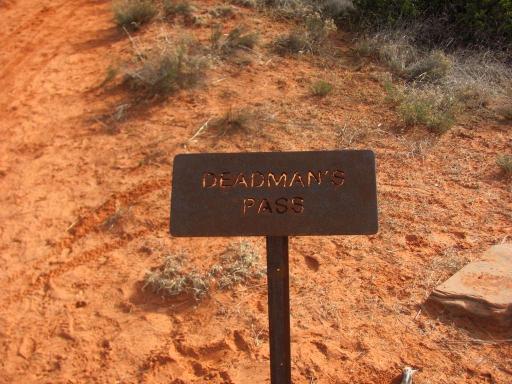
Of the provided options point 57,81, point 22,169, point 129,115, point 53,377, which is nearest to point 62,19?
point 57,81

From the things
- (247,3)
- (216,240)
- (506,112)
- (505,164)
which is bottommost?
(506,112)

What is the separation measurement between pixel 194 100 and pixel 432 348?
11.1ft

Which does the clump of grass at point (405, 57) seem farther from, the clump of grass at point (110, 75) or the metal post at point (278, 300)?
the metal post at point (278, 300)

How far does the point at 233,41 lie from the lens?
652cm

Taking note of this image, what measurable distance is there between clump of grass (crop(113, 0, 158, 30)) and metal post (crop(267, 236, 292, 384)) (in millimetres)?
5397

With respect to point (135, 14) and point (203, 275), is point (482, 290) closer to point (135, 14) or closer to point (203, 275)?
point (203, 275)

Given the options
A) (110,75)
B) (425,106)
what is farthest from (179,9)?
(425,106)

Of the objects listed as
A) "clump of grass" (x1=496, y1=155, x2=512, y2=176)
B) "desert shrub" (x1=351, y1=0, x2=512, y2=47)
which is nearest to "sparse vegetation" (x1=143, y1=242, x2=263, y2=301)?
"clump of grass" (x1=496, y1=155, x2=512, y2=176)

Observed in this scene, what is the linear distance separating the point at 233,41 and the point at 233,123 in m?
1.60

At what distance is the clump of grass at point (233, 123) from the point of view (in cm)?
523

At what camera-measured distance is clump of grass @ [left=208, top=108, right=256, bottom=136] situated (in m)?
5.23

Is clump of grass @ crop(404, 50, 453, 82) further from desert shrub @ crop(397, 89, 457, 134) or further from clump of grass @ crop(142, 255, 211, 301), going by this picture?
clump of grass @ crop(142, 255, 211, 301)

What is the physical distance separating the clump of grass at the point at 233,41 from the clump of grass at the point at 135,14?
39.9 inches

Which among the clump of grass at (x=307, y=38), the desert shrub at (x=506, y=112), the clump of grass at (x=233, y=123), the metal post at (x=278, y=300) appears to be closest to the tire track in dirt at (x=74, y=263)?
the clump of grass at (x=233, y=123)
